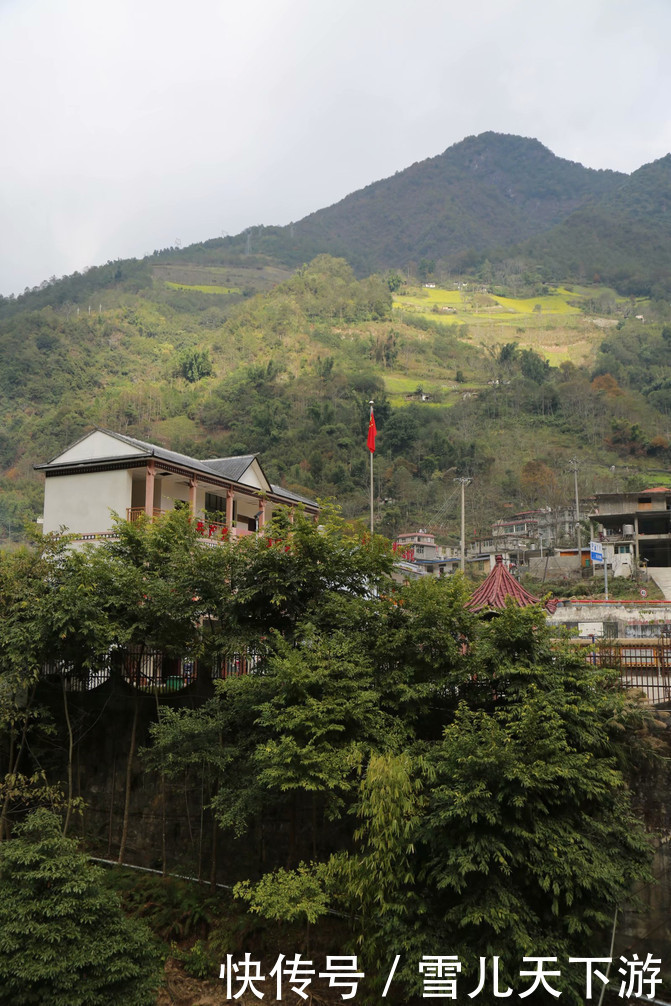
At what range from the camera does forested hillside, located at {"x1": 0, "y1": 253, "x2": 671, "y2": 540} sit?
2813 inches

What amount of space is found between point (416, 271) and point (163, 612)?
175 meters

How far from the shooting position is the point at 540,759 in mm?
10242

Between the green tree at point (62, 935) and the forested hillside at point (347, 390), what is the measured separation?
55.0 meters

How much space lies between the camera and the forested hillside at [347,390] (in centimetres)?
7144

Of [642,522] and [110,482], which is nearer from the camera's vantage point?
[110,482]

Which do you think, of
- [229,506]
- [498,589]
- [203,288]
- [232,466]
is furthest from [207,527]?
[203,288]

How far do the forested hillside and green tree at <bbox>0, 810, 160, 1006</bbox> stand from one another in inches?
2166

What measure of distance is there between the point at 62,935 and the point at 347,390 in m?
78.1

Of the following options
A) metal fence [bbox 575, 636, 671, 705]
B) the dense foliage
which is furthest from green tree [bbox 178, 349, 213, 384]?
metal fence [bbox 575, 636, 671, 705]

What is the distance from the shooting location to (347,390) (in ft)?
285

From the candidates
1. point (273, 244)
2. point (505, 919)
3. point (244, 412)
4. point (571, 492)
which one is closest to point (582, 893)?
point (505, 919)

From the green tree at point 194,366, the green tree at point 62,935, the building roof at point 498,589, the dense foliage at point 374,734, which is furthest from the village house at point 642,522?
the green tree at point 194,366

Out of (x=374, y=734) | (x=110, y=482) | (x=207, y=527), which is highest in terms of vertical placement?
(x=110, y=482)

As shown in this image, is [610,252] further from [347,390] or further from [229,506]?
[229,506]
